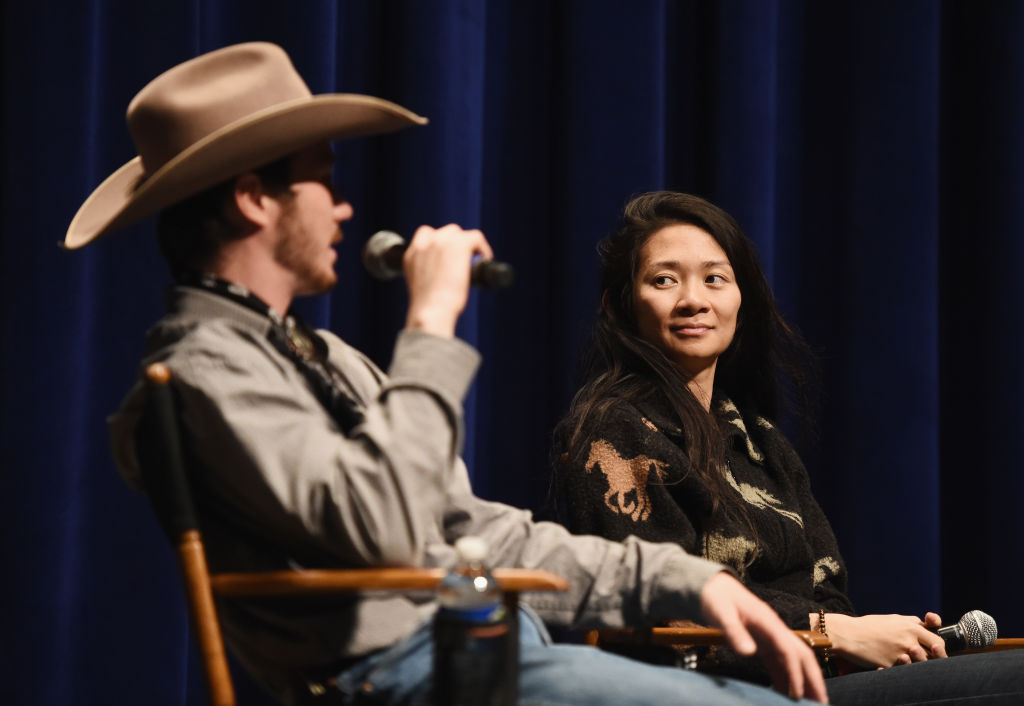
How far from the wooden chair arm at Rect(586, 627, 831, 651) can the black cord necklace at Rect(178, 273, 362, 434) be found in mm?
428

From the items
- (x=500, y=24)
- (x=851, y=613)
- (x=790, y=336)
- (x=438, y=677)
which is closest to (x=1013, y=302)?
(x=790, y=336)

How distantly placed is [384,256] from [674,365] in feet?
2.66

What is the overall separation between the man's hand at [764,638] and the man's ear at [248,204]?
0.62 m

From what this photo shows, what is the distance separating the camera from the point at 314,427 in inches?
45.8

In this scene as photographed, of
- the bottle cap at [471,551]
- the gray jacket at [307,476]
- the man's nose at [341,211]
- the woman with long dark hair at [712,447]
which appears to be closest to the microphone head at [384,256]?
the man's nose at [341,211]

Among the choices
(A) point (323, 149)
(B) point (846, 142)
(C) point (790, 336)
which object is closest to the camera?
(A) point (323, 149)

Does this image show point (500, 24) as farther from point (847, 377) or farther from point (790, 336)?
point (847, 377)

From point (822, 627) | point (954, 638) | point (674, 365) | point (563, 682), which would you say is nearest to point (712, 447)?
point (674, 365)

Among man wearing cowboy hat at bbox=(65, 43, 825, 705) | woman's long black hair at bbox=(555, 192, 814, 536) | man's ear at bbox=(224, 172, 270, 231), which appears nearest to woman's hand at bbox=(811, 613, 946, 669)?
woman's long black hair at bbox=(555, 192, 814, 536)

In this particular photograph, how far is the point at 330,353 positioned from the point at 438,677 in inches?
18.8

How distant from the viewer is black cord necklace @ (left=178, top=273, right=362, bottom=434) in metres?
1.25

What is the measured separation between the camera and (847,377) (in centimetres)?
271

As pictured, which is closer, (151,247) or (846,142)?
(151,247)

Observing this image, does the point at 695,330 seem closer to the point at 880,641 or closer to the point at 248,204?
the point at 880,641
